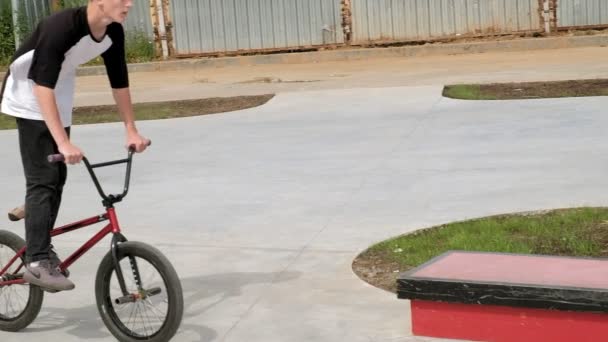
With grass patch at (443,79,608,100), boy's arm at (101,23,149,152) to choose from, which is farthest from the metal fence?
boy's arm at (101,23,149,152)

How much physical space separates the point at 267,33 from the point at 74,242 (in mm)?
12947

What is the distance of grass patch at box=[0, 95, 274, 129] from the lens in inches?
524

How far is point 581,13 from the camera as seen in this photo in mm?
19422

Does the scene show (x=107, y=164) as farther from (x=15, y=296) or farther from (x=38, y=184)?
(x=15, y=296)

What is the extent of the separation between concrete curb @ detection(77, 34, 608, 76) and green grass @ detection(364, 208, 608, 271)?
1170 cm

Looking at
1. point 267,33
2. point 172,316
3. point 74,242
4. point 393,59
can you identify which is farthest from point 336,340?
point 267,33

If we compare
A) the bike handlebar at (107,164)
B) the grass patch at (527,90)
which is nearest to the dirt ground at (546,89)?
the grass patch at (527,90)

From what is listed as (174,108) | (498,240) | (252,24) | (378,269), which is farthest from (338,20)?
(378,269)

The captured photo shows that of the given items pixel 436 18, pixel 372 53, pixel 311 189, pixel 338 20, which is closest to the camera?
pixel 311 189

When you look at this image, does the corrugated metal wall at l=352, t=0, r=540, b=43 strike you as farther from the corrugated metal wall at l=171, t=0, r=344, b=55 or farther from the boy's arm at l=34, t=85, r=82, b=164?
the boy's arm at l=34, t=85, r=82, b=164

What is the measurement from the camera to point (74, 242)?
756 centimetres

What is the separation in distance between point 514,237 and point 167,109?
7.72 m

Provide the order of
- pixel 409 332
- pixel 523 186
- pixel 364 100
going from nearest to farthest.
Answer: pixel 409 332 < pixel 523 186 < pixel 364 100

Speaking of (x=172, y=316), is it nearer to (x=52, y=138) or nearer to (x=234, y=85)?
(x=52, y=138)
